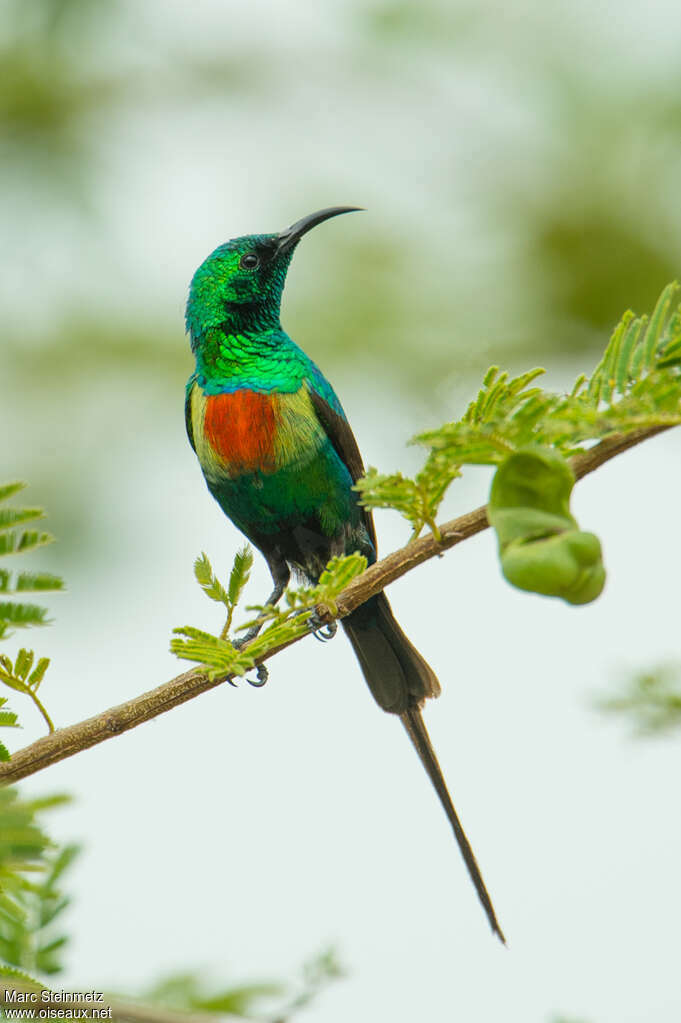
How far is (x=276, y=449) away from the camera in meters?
3.68

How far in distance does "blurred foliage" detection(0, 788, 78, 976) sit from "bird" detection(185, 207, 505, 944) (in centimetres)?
179

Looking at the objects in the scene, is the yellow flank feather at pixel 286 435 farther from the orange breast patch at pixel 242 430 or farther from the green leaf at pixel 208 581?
the green leaf at pixel 208 581

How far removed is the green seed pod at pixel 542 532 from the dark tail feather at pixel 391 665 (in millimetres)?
2195

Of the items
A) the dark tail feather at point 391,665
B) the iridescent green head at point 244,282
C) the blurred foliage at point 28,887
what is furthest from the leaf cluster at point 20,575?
the iridescent green head at point 244,282

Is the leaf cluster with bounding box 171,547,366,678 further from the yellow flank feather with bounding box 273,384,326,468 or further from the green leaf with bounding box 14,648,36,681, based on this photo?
the yellow flank feather with bounding box 273,384,326,468

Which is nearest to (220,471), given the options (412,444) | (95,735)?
(95,735)

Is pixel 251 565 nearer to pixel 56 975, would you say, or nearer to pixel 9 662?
pixel 9 662

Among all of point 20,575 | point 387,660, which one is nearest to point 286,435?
point 387,660

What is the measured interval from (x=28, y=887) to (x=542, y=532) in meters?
0.63

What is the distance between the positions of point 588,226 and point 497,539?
3.90 metres

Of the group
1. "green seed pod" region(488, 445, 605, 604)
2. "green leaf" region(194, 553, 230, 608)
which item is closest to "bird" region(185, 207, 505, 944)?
"green leaf" region(194, 553, 230, 608)

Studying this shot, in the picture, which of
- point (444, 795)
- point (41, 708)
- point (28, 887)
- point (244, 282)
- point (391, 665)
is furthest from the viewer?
point (244, 282)

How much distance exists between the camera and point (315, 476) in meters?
3.77

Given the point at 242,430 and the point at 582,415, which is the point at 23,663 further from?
the point at 242,430
